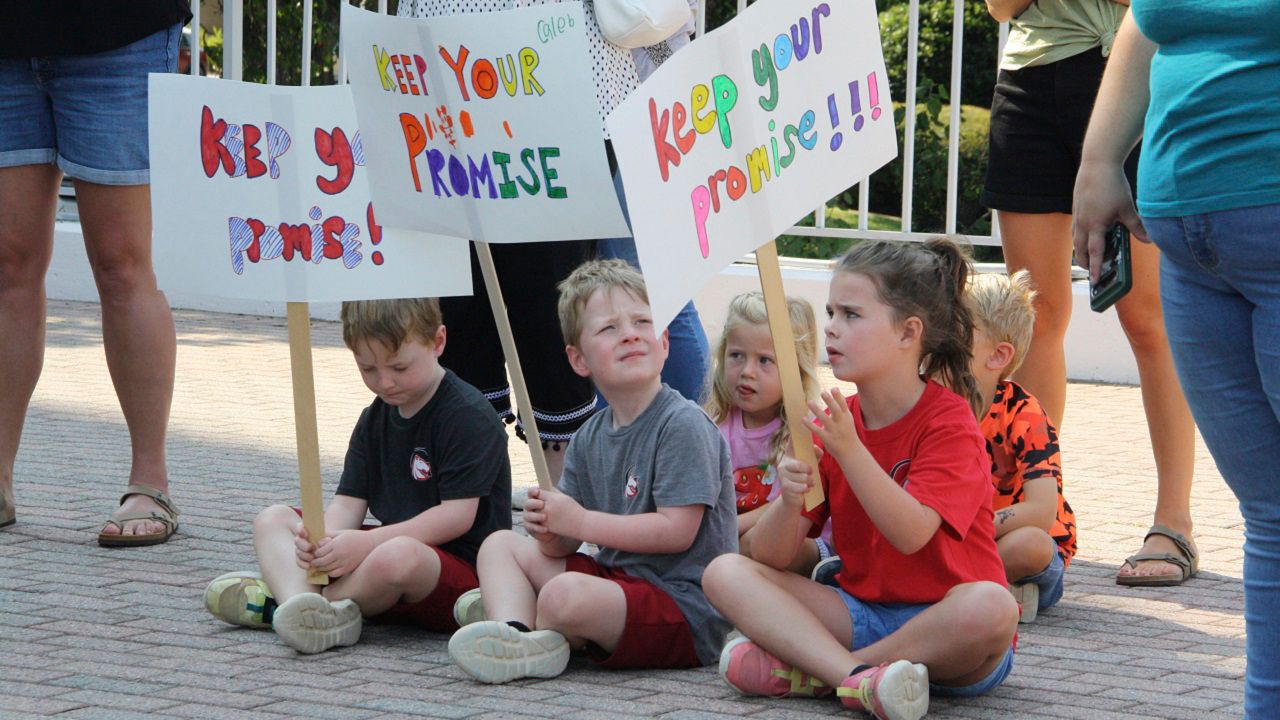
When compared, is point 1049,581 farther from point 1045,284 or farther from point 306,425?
point 306,425

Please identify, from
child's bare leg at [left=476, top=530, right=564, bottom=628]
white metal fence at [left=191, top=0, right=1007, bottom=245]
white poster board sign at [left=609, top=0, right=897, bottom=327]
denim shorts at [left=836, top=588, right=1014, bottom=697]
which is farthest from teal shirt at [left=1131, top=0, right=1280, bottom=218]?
white metal fence at [left=191, top=0, right=1007, bottom=245]

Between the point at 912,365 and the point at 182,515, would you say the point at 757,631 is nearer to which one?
the point at 912,365

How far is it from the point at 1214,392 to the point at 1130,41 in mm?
558

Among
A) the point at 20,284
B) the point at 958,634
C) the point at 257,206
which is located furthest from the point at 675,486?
Result: the point at 20,284

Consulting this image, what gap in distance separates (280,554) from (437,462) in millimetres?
391

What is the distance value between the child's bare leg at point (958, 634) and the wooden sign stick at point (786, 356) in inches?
12.3

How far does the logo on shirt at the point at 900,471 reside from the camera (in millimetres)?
3221

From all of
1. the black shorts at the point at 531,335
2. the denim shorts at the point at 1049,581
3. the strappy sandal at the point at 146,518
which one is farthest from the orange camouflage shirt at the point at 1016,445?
the strappy sandal at the point at 146,518

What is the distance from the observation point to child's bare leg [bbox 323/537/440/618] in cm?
362

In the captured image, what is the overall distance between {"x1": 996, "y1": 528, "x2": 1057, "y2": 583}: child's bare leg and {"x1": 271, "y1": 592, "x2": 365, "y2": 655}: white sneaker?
1.42 m

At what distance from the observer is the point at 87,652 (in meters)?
3.51

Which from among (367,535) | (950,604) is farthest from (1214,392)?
(367,535)

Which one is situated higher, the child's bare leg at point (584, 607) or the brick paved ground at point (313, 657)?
the child's bare leg at point (584, 607)

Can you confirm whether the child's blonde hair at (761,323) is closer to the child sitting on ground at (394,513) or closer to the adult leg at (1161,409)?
the child sitting on ground at (394,513)
